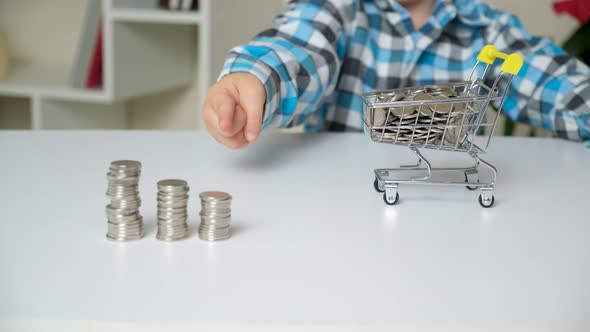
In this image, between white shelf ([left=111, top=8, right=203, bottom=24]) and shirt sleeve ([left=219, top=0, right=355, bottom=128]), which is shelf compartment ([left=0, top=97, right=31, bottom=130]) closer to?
white shelf ([left=111, top=8, right=203, bottom=24])

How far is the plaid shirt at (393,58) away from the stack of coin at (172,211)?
0.36 metres

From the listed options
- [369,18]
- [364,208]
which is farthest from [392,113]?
[369,18]

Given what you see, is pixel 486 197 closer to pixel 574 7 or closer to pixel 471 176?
pixel 471 176

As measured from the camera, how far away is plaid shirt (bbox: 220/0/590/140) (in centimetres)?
108

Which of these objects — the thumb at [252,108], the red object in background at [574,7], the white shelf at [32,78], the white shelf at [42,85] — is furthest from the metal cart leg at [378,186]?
the white shelf at [32,78]

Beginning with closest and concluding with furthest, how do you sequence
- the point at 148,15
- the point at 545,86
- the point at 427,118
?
the point at 427,118 → the point at 545,86 → the point at 148,15

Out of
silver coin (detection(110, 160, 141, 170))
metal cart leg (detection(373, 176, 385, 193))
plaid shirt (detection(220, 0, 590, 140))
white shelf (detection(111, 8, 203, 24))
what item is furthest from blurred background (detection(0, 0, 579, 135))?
silver coin (detection(110, 160, 141, 170))

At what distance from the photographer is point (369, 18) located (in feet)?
4.32

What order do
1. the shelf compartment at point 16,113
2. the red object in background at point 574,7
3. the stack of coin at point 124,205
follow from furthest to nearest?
the shelf compartment at point 16,113 → the red object in background at point 574,7 → the stack of coin at point 124,205

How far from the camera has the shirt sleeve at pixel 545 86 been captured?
1140 mm

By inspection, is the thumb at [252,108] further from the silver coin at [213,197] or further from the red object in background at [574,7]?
the red object in background at [574,7]

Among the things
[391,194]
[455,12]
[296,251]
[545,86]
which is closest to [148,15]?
[455,12]

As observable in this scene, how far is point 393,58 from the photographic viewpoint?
4.34 feet

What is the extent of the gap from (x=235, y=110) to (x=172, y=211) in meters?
0.21
